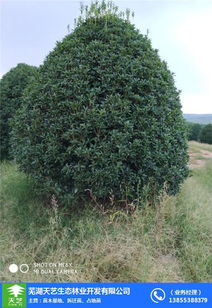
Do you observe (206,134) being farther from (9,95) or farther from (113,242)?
(113,242)

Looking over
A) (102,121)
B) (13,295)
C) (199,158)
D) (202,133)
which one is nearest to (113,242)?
(13,295)

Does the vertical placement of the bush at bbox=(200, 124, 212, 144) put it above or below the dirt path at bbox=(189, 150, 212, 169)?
above

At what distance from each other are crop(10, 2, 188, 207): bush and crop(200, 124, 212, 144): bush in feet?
37.4

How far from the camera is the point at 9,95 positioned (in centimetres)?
520

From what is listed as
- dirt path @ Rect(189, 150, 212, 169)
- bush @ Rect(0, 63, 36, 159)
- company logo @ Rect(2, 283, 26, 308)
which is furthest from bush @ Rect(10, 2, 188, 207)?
dirt path @ Rect(189, 150, 212, 169)

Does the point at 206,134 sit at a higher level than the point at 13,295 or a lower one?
higher

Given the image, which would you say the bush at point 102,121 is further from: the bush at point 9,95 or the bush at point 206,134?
the bush at point 206,134

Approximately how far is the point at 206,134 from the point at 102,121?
12347 mm

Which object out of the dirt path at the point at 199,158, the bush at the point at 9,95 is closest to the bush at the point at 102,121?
the bush at the point at 9,95

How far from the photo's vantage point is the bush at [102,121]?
8.48 feet

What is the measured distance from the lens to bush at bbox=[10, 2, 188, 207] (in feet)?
8.48

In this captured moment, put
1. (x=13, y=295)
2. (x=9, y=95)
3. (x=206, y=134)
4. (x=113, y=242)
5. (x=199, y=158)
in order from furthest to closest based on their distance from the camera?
(x=206, y=134) → (x=199, y=158) → (x=9, y=95) → (x=113, y=242) → (x=13, y=295)

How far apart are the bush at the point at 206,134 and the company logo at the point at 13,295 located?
12.8 meters

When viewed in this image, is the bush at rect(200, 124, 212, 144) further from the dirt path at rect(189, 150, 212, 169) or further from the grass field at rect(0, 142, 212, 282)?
the grass field at rect(0, 142, 212, 282)
